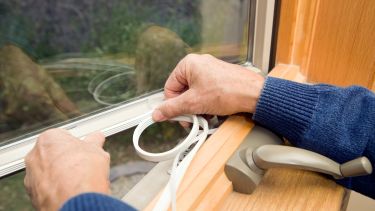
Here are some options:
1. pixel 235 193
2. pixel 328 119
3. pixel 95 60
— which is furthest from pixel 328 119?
pixel 95 60

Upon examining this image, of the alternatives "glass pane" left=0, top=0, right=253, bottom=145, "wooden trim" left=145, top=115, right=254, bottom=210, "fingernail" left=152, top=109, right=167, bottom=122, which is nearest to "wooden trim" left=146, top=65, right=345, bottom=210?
"wooden trim" left=145, top=115, right=254, bottom=210

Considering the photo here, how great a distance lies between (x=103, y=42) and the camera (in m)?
0.61

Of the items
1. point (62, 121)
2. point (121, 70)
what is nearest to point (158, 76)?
point (121, 70)

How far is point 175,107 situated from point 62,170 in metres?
0.23

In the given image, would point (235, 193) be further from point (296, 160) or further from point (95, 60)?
point (95, 60)

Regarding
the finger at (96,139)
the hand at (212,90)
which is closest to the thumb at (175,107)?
the hand at (212,90)

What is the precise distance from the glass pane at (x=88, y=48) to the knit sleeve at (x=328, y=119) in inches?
11.2

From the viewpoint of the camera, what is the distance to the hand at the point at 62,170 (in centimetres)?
40

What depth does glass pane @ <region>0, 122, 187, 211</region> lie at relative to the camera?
58 cm

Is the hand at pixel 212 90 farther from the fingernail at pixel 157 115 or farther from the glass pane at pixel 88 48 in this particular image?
the glass pane at pixel 88 48

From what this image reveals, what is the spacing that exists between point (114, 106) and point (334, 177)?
413mm

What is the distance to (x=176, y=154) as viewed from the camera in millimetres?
526

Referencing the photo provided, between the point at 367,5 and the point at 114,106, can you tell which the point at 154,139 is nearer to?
the point at 114,106

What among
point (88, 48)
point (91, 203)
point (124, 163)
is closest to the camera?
point (91, 203)
